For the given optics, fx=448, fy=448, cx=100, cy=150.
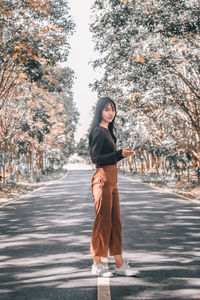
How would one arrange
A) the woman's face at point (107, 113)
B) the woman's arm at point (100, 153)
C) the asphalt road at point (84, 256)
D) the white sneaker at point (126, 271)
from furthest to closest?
the woman's face at point (107, 113), the white sneaker at point (126, 271), the woman's arm at point (100, 153), the asphalt road at point (84, 256)

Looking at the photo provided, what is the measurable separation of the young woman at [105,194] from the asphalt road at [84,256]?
0.26 metres

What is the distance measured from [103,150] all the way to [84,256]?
2.07m

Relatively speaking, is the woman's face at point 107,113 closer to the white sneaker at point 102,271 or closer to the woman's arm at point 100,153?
the woman's arm at point 100,153

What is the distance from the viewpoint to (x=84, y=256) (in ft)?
22.0

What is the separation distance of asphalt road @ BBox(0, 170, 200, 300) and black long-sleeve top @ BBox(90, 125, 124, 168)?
141cm

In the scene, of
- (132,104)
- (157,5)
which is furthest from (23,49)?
(132,104)

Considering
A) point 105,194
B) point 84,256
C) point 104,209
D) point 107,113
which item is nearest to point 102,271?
point 104,209

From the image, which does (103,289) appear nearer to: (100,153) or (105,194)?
(105,194)

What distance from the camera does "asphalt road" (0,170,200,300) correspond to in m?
4.89

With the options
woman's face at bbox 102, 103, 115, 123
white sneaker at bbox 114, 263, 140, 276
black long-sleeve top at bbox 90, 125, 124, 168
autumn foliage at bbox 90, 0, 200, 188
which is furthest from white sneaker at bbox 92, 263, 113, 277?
autumn foliage at bbox 90, 0, 200, 188

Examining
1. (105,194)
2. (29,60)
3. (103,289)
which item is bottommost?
(103,289)

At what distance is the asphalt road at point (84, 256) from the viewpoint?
489 cm

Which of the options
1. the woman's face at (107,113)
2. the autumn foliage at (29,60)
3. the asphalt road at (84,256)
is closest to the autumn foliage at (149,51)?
the autumn foliage at (29,60)

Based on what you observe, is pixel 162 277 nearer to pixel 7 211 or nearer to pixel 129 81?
pixel 7 211
